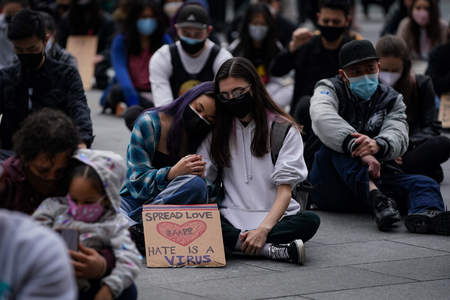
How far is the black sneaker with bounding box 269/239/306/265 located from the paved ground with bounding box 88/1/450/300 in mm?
40

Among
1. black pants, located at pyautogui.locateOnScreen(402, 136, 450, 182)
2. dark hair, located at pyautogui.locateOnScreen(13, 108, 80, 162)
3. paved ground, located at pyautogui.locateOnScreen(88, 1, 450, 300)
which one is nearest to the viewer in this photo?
dark hair, located at pyautogui.locateOnScreen(13, 108, 80, 162)

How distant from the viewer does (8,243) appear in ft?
7.04

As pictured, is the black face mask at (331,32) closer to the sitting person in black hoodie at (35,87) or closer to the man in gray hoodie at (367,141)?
the man in gray hoodie at (367,141)

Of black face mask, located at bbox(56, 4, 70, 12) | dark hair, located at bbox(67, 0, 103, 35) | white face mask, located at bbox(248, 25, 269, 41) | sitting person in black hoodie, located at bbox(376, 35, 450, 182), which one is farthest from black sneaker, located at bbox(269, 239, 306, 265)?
Answer: black face mask, located at bbox(56, 4, 70, 12)

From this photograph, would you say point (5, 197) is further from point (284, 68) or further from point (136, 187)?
point (284, 68)

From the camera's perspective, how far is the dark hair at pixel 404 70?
20.8ft

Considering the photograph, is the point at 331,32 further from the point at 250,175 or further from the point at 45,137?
the point at 45,137

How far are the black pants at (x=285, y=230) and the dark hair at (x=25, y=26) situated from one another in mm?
1648

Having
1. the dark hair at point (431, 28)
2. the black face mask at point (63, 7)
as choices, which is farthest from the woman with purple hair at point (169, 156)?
the black face mask at point (63, 7)

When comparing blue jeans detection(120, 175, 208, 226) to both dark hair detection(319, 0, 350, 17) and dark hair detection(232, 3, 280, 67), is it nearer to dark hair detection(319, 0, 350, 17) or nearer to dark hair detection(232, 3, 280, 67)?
dark hair detection(319, 0, 350, 17)

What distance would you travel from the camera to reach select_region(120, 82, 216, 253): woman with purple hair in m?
4.69

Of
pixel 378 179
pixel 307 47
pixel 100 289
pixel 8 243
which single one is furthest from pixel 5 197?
pixel 307 47

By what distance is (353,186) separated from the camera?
5.79m

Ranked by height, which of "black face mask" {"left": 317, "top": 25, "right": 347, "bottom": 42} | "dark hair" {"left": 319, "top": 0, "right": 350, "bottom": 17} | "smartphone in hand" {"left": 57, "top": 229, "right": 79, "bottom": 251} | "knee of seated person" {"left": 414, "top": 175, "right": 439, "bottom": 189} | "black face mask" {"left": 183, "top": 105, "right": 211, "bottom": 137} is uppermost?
"dark hair" {"left": 319, "top": 0, "right": 350, "bottom": 17}
